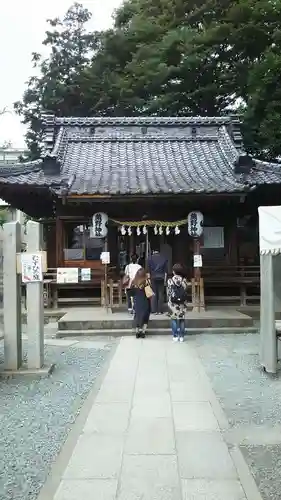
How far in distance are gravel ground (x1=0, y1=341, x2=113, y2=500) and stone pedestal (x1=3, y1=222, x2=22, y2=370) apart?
0.40m

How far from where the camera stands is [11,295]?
24.0 feet

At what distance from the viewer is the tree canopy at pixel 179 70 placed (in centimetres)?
2081

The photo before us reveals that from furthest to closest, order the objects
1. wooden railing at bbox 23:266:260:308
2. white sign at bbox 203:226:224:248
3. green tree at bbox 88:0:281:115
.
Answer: green tree at bbox 88:0:281:115 → white sign at bbox 203:226:224:248 → wooden railing at bbox 23:266:260:308

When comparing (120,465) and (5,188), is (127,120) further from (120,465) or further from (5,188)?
(120,465)

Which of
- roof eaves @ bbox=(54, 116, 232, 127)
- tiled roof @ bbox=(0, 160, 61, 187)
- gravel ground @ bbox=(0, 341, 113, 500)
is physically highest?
roof eaves @ bbox=(54, 116, 232, 127)

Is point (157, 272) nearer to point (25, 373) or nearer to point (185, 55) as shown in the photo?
point (25, 373)

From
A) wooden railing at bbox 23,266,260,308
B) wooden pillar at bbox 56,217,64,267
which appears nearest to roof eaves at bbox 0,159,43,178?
wooden pillar at bbox 56,217,64,267

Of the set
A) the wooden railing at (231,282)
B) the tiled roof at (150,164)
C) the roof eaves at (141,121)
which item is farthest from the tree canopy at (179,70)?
the wooden railing at (231,282)

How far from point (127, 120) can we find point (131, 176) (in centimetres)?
442

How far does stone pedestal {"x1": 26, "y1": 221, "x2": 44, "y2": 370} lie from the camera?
7352 millimetres

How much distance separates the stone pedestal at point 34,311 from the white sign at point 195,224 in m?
7.64

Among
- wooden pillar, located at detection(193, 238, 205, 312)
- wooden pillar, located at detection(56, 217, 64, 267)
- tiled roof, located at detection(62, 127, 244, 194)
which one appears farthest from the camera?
wooden pillar, located at detection(56, 217, 64, 267)

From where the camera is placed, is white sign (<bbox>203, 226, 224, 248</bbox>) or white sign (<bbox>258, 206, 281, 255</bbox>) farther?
white sign (<bbox>203, 226, 224, 248</bbox>)

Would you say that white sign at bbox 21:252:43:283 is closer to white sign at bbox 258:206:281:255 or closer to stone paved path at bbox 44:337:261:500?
stone paved path at bbox 44:337:261:500
